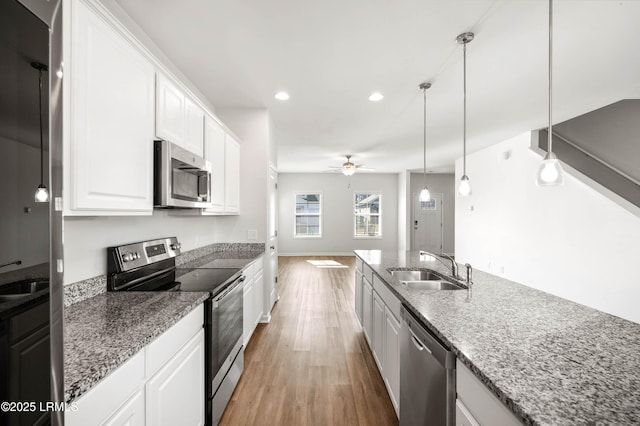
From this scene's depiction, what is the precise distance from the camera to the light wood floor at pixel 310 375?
6.40 ft

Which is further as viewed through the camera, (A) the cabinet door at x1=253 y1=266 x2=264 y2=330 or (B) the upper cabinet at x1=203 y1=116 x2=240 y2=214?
(A) the cabinet door at x1=253 y1=266 x2=264 y2=330

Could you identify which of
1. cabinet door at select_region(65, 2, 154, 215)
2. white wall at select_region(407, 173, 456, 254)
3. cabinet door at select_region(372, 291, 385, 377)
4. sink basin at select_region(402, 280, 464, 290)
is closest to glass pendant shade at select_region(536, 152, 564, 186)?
sink basin at select_region(402, 280, 464, 290)

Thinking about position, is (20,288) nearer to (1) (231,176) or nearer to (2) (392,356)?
(2) (392,356)

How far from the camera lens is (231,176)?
3223mm

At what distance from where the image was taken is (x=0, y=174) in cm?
49

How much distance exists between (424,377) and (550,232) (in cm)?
434

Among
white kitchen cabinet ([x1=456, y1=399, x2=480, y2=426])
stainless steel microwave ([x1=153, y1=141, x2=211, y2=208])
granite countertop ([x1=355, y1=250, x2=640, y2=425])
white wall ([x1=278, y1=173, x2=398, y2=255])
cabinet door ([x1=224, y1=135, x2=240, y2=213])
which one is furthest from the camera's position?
white wall ([x1=278, y1=173, x2=398, y2=255])

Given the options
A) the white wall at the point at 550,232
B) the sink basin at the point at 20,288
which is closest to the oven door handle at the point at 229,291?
the sink basin at the point at 20,288

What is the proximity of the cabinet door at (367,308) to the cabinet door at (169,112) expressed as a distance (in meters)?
2.10

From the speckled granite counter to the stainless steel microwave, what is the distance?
0.61 metres

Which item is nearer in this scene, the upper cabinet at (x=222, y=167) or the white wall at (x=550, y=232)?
the upper cabinet at (x=222, y=167)

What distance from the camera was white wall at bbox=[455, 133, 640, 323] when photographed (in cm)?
336

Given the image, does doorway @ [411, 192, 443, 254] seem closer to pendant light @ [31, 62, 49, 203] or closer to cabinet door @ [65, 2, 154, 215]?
cabinet door @ [65, 2, 154, 215]

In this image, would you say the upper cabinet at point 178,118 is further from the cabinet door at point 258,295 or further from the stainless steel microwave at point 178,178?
the cabinet door at point 258,295
